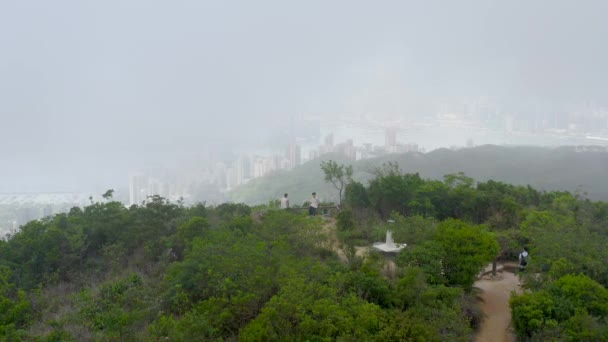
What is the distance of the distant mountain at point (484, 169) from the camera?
41.5 m

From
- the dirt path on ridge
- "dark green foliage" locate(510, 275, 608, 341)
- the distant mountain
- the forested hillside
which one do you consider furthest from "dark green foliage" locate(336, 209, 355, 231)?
the distant mountain

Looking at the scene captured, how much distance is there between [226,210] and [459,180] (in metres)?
9.51

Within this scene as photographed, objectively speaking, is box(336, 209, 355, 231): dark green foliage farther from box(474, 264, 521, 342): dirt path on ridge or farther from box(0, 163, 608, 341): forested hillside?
box(474, 264, 521, 342): dirt path on ridge

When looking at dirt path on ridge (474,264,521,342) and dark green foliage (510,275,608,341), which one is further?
dirt path on ridge (474,264,521,342)

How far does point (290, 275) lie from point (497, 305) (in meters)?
5.45

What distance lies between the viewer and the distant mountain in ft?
136

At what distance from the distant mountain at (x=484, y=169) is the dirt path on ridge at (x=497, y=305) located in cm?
2597

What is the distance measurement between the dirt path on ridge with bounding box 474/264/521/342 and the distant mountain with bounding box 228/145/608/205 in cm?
2597

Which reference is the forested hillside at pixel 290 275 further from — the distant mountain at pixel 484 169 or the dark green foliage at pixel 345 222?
the distant mountain at pixel 484 169

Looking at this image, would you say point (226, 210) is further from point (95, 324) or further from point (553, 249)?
point (553, 249)

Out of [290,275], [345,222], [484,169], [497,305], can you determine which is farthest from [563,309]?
[484,169]

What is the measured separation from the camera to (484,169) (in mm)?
47438

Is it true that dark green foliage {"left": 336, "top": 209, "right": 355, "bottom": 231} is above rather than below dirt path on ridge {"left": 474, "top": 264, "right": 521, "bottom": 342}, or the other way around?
above

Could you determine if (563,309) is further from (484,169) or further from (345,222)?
(484,169)
